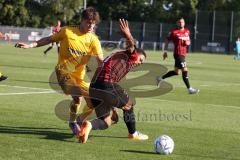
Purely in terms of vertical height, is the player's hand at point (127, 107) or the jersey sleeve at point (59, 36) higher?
the jersey sleeve at point (59, 36)

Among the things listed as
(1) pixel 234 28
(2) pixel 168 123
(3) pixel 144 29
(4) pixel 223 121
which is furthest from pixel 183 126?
(3) pixel 144 29

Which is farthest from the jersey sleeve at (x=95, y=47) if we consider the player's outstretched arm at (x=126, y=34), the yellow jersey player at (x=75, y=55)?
the player's outstretched arm at (x=126, y=34)

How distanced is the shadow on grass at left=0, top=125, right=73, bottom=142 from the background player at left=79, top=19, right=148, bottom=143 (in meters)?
0.50

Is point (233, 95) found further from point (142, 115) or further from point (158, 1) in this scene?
point (158, 1)

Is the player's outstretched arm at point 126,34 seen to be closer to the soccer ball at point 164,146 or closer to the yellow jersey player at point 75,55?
the yellow jersey player at point 75,55

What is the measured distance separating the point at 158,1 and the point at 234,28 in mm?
26070

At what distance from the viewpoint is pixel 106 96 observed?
955 cm

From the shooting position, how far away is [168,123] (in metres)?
11.6

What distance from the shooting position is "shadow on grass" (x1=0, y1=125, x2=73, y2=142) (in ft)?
31.3

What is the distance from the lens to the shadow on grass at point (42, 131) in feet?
31.3

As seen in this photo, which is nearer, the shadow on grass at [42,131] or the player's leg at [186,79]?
the shadow on grass at [42,131]

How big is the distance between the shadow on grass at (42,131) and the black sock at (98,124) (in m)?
0.45

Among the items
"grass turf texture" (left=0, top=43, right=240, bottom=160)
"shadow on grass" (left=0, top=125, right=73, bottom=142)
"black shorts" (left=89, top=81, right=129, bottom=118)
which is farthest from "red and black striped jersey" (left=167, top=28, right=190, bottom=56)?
"black shorts" (left=89, top=81, right=129, bottom=118)

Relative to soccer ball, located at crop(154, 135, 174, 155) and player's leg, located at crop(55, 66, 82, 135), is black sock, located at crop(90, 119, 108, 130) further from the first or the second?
soccer ball, located at crop(154, 135, 174, 155)
